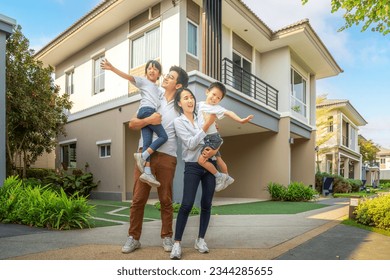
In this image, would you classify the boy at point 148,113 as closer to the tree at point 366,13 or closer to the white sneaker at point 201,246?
the white sneaker at point 201,246

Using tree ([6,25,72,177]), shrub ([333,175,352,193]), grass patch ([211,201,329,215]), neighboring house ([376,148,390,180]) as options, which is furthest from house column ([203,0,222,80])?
shrub ([333,175,352,193])

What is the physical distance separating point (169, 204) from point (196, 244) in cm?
36

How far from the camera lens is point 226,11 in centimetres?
622

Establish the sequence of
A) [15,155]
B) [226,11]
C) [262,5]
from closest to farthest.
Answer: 1. [262,5]
2. [15,155]
3. [226,11]

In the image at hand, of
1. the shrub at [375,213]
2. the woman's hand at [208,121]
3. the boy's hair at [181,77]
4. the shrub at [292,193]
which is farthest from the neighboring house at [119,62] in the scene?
the shrub at [292,193]

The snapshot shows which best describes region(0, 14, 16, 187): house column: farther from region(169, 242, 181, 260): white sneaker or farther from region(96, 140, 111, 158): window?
region(169, 242, 181, 260): white sneaker

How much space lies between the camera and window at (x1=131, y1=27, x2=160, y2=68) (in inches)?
117

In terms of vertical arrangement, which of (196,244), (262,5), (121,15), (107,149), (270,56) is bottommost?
(196,244)

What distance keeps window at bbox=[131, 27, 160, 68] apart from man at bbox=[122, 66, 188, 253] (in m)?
0.77

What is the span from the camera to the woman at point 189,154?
219 centimetres

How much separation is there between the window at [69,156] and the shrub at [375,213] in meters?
3.49

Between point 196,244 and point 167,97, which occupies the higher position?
point 167,97
